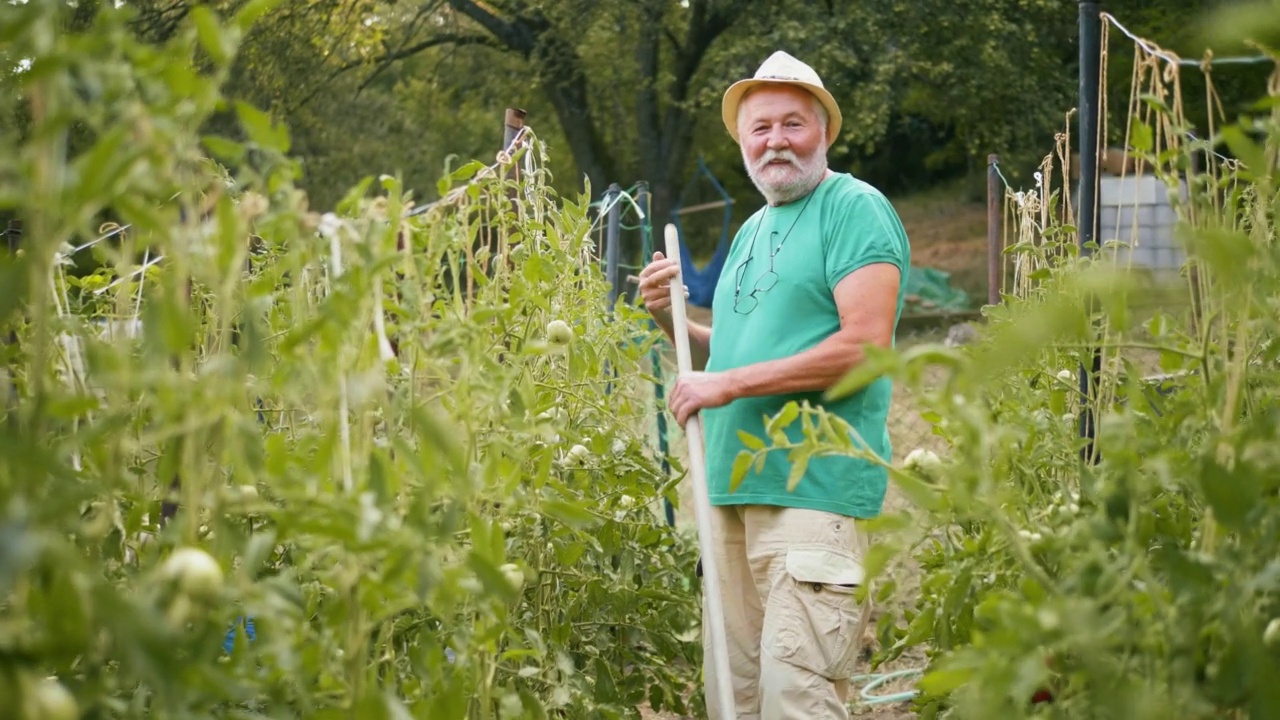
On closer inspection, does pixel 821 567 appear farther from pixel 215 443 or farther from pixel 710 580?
pixel 215 443

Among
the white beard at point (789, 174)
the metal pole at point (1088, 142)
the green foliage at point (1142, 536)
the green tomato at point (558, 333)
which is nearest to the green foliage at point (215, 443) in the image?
the green tomato at point (558, 333)

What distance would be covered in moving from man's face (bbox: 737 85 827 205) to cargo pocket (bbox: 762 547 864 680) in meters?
0.78

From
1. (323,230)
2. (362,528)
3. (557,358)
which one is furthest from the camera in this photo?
(557,358)

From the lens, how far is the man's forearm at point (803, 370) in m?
2.46

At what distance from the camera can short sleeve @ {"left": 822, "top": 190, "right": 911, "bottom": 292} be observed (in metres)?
2.51

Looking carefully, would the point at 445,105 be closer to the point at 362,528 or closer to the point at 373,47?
the point at 373,47

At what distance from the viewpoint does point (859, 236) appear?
8.30ft

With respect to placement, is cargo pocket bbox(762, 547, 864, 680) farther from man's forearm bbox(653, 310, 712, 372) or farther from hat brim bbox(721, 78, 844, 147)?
hat brim bbox(721, 78, 844, 147)

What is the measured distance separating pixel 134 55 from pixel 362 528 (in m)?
0.41

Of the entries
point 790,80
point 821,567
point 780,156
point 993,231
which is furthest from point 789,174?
point 993,231

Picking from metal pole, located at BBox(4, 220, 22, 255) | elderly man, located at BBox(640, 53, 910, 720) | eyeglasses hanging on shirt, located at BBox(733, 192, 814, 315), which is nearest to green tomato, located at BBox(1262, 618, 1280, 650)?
elderly man, located at BBox(640, 53, 910, 720)

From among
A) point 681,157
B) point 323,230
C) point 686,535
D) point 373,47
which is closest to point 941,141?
point 681,157

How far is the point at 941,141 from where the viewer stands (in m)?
25.1

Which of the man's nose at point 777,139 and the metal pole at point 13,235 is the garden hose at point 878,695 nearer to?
the man's nose at point 777,139
